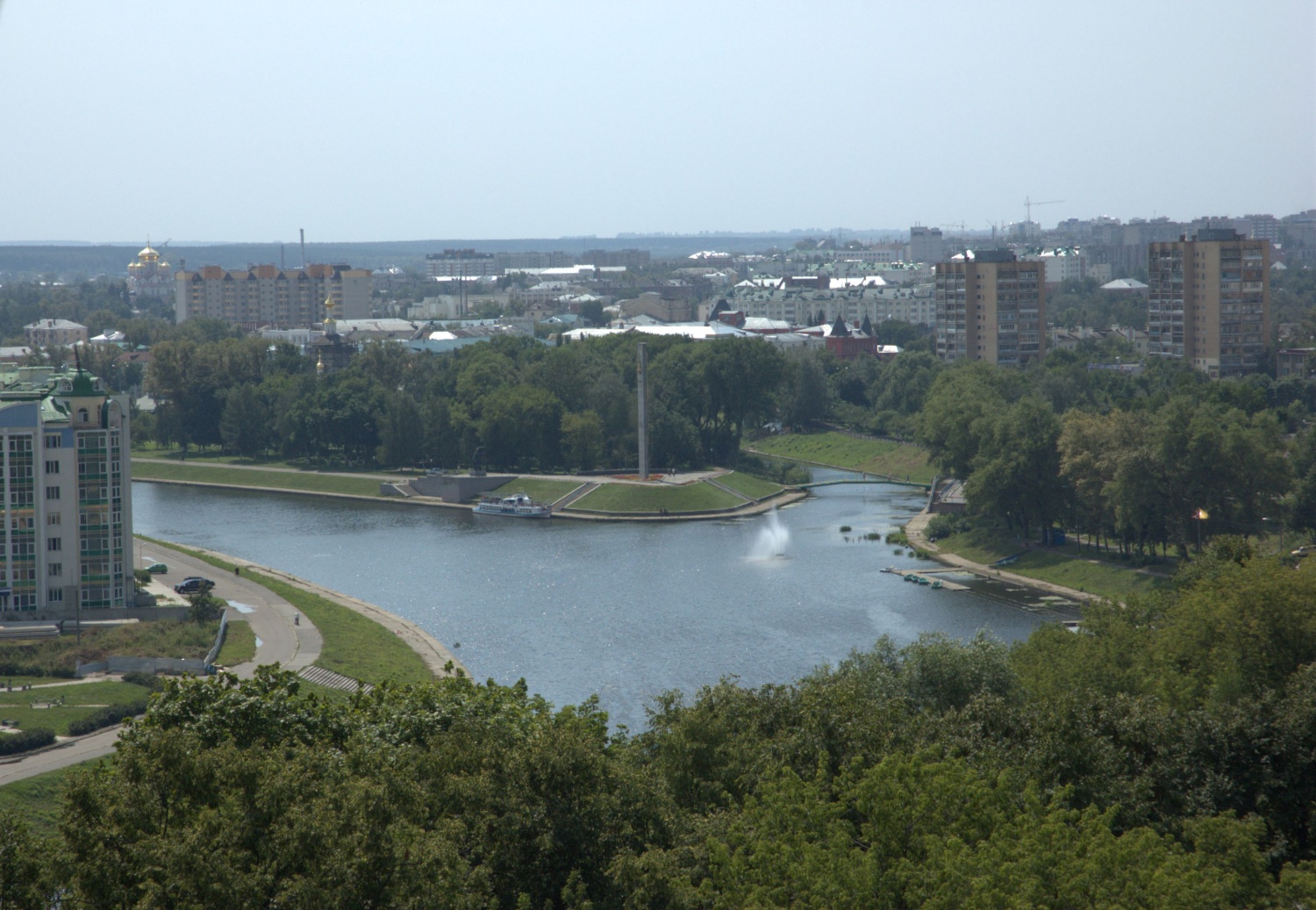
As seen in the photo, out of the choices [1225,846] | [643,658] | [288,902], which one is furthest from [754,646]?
[288,902]

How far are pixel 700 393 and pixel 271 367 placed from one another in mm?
19316

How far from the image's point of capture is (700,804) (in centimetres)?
1321

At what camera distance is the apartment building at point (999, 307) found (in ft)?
196

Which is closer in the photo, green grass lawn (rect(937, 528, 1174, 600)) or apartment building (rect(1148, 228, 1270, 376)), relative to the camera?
green grass lawn (rect(937, 528, 1174, 600))

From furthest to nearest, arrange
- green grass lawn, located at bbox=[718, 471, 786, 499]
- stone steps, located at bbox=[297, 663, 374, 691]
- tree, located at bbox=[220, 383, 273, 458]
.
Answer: tree, located at bbox=[220, 383, 273, 458], green grass lawn, located at bbox=[718, 471, 786, 499], stone steps, located at bbox=[297, 663, 374, 691]

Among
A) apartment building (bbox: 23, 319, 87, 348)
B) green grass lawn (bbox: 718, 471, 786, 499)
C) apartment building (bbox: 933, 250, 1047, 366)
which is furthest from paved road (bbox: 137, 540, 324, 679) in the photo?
apartment building (bbox: 23, 319, 87, 348)

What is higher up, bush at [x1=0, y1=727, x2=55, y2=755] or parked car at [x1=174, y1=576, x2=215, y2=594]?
parked car at [x1=174, y1=576, x2=215, y2=594]

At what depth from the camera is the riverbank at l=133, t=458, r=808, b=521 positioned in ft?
143

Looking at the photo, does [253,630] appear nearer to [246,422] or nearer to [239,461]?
[239,461]

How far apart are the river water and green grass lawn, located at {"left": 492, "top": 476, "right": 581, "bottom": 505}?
2345 millimetres

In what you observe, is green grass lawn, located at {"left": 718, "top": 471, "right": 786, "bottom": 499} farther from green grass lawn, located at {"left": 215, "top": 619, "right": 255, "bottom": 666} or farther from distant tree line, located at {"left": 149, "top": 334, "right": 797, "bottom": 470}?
green grass lawn, located at {"left": 215, "top": 619, "right": 255, "bottom": 666}

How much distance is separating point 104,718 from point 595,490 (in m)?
25.4

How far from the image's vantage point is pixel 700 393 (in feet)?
171

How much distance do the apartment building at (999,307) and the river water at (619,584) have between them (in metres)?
15.3
